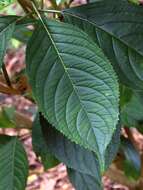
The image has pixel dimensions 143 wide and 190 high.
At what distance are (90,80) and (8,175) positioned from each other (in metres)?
0.38

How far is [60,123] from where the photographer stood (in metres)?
0.69

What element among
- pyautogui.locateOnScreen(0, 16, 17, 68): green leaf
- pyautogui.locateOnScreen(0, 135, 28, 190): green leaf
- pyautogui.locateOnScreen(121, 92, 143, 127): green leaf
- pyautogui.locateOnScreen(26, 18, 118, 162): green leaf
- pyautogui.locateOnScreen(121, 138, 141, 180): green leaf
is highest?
pyautogui.locateOnScreen(0, 16, 17, 68): green leaf

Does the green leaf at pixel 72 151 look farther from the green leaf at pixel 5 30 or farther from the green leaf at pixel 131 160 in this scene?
the green leaf at pixel 131 160

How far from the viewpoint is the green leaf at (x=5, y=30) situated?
2.32 ft

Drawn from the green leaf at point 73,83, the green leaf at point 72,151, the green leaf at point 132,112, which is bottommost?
the green leaf at point 132,112

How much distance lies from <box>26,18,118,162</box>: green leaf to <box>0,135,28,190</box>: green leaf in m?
0.31

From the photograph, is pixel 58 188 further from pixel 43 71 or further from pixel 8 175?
pixel 43 71

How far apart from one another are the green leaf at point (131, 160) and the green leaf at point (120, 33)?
52 centimetres

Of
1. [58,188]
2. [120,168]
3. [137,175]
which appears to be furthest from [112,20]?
[58,188]

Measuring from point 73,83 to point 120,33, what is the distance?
0.14m

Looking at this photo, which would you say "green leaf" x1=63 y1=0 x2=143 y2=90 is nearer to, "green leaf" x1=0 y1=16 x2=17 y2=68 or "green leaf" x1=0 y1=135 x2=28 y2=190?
"green leaf" x1=0 y1=16 x2=17 y2=68

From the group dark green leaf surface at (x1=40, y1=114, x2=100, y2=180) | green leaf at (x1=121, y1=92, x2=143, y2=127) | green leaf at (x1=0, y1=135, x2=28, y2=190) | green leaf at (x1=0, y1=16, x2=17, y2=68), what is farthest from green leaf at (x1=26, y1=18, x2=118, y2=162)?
green leaf at (x1=121, y1=92, x2=143, y2=127)

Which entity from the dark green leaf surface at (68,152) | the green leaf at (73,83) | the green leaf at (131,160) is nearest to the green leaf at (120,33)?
the green leaf at (73,83)

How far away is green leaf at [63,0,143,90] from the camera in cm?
76
